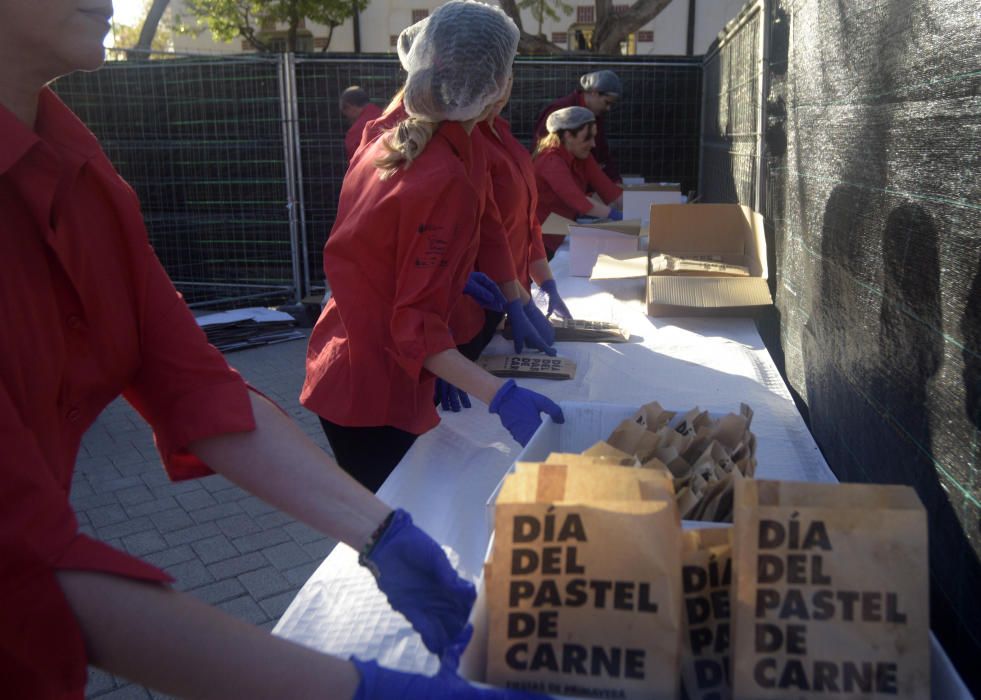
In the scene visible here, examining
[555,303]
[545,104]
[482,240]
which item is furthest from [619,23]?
[482,240]

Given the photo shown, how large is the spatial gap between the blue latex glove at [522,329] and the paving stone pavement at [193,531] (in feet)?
4.15

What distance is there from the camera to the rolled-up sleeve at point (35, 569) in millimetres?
818

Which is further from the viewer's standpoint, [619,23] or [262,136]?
[619,23]

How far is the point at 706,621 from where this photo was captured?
101 cm

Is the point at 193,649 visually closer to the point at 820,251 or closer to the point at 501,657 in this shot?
the point at 501,657

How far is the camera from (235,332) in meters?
7.11

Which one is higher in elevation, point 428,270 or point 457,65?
point 457,65

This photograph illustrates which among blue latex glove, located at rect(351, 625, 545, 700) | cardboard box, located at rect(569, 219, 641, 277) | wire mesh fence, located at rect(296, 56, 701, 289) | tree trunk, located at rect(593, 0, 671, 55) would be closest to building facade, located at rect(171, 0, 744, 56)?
tree trunk, located at rect(593, 0, 671, 55)

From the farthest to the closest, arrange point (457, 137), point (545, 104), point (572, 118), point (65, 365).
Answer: point (545, 104)
point (572, 118)
point (457, 137)
point (65, 365)

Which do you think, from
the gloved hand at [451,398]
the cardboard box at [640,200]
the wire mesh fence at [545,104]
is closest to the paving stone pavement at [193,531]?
the gloved hand at [451,398]

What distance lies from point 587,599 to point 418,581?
0.33 meters

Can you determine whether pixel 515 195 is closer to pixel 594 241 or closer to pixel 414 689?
pixel 594 241

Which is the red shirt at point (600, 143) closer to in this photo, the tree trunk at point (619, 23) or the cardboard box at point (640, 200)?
the cardboard box at point (640, 200)

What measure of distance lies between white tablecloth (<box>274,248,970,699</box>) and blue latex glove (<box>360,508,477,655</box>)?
0.07 metres
